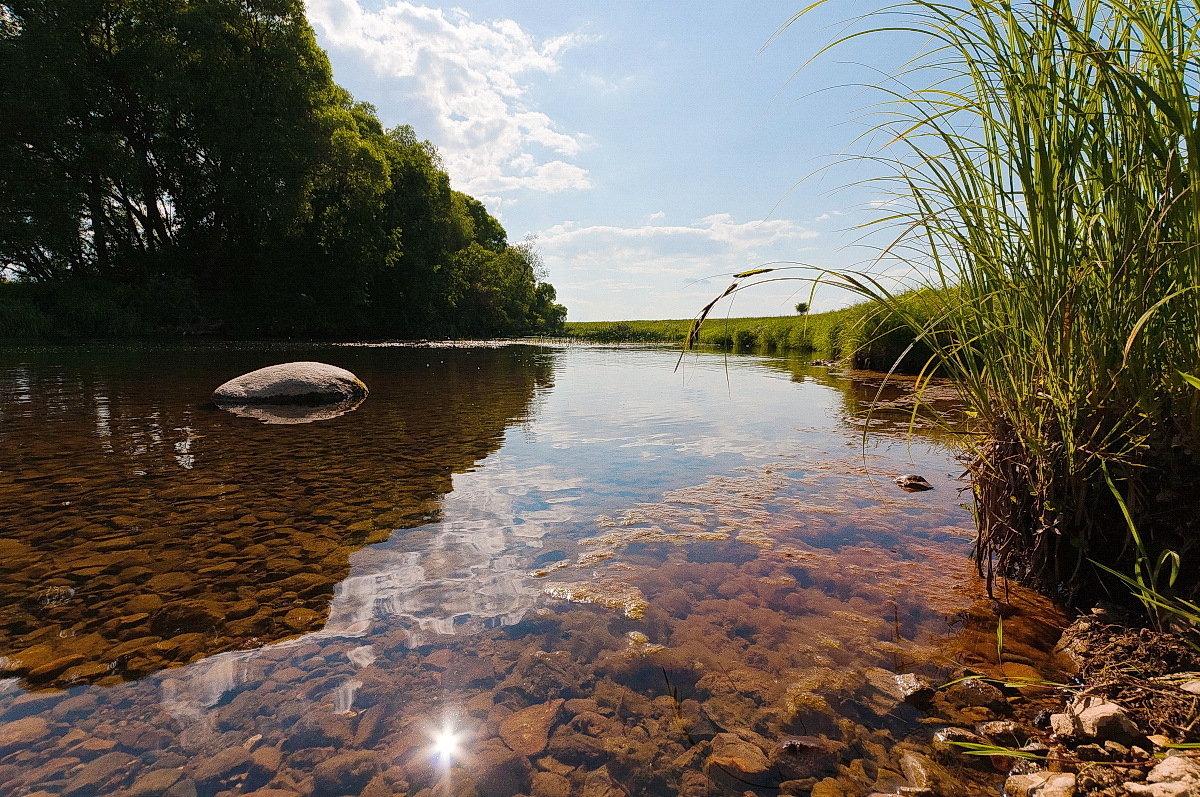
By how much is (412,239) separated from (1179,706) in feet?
142

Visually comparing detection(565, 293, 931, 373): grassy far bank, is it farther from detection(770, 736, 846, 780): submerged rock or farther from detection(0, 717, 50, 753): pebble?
detection(0, 717, 50, 753): pebble

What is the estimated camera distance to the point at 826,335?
2373 centimetres

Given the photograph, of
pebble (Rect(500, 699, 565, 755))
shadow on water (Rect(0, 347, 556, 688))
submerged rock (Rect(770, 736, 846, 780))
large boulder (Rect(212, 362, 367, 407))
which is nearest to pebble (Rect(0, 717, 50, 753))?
shadow on water (Rect(0, 347, 556, 688))

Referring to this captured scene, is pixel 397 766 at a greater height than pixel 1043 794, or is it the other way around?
pixel 1043 794

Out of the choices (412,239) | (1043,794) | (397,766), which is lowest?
(397,766)

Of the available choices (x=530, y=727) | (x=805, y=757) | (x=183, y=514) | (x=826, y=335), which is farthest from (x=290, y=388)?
(x=826, y=335)

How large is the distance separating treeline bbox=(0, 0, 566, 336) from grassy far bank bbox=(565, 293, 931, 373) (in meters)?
22.4

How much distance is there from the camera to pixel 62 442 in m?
5.83

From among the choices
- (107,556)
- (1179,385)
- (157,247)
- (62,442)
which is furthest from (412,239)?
(1179,385)

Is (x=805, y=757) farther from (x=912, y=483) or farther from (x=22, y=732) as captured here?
(x=912, y=483)

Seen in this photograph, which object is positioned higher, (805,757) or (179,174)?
(179,174)

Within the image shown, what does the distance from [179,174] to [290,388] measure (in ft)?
91.8

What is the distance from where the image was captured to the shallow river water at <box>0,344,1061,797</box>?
1.77m

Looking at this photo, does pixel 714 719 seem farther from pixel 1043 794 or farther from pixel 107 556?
pixel 107 556
